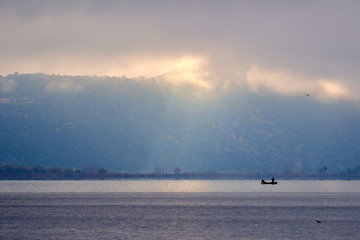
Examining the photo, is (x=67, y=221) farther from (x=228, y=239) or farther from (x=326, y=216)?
(x=326, y=216)

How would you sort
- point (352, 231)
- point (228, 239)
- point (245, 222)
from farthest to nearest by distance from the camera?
point (245, 222), point (352, 231), point (228, 239)

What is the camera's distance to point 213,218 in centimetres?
10981

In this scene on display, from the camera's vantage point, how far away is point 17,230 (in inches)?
3447

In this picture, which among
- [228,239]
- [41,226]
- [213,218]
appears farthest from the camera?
[213,218]

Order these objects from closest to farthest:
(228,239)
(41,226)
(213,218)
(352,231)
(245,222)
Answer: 1. (228,239)
2. (352,231)
3. (41,226)
4. (245,222)
5. (213,218)

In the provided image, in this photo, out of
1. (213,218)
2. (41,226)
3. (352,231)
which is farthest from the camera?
(213,218)

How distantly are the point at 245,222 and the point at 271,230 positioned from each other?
13.5 m

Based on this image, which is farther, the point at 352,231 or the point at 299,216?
the point at 299,216

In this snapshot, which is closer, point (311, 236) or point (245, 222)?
point (311, 236)

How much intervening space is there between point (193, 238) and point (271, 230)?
1611cm

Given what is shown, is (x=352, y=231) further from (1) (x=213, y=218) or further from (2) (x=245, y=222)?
(1) (x=213, y=218)

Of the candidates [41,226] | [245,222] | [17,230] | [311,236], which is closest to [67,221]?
[41,226]

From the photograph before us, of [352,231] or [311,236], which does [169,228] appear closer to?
[311,236]

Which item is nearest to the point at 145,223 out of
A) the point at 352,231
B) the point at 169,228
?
the point at 169,228
